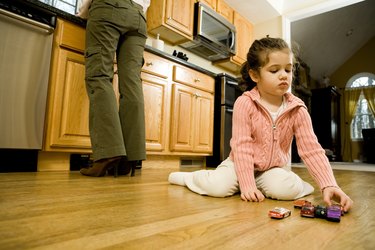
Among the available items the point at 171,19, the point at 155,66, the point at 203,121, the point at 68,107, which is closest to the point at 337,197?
the point at 68,107

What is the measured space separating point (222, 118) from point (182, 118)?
51 centimetres

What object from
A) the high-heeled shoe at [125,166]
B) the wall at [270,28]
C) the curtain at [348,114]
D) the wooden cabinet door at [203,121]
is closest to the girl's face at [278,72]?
the high-heeled shoe at [125,166]

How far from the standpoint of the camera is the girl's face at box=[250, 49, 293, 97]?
34.4 inches

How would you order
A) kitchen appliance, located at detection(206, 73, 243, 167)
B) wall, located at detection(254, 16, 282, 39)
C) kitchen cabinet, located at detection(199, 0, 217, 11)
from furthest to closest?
wall, located at detection(254, 16, 282, 39) → kitchen cabinet, located at detection(199, 0, 217, 11) → kitchen appliance, located at detection(206, 73, 243, 167)

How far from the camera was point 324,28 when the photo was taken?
16.9 ft

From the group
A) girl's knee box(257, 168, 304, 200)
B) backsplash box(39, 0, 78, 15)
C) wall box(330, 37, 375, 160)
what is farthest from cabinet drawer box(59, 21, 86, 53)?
wall box(330, 37, 375, 160)

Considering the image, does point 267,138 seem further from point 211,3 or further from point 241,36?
point 241,36

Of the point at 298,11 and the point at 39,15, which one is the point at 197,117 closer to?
the point at 39,15

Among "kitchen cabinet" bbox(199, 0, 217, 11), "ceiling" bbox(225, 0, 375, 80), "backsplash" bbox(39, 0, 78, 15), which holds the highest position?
"ceiling" bbox(225, 0, 375, 80)

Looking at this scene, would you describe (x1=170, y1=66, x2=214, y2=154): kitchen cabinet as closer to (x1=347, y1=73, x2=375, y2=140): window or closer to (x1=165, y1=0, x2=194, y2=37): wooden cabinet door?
(x1=165, y1=0, x2=194, y2=37): wooden cabinet door

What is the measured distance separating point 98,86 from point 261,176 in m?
0.83

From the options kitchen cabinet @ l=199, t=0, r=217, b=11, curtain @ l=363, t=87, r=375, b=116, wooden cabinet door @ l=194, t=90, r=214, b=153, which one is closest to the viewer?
wooden cabinet door @ l=194, t=90, r=214, b=153

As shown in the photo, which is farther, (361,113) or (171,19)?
(361,113)

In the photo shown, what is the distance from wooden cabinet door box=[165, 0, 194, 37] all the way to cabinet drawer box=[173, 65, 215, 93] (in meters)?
0.48
